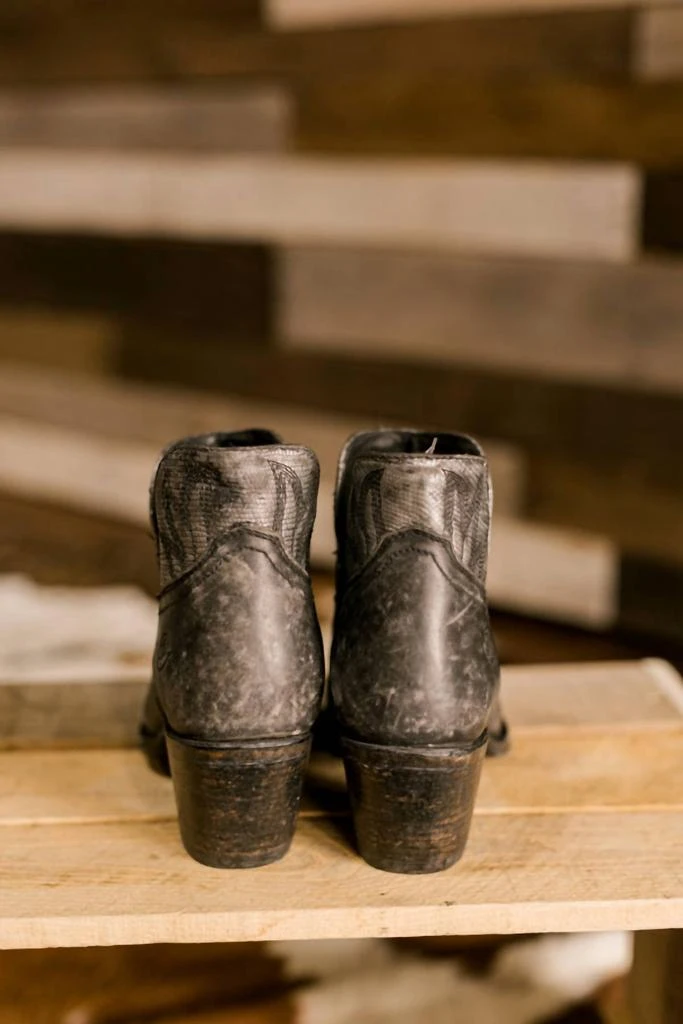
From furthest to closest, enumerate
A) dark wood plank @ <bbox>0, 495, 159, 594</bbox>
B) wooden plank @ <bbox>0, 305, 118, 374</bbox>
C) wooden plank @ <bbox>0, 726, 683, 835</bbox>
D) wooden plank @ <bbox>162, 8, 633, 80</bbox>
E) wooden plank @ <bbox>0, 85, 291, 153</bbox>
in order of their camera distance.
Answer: wooden plank @ <bbox>0, 305, 118, 374</bbox>
wooden plank @ <bbox>0, 85, 291, 153</bbox>
dark wood plank @ <bbox>0, 495, 159, 594</bbox>
wooden plank @ <bbox>162, 8, 633, 80</bbox>
wooden plank @ <bbox>0, 726, 683, 835</bbox>

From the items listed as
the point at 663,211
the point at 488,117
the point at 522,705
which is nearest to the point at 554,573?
the point at 663,211

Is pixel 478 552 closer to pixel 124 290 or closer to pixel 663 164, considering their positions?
pixel 663 164

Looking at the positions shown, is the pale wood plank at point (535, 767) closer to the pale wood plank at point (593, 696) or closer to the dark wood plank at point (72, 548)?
the pale wood plank at point (593, 696)

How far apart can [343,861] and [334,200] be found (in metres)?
1.75

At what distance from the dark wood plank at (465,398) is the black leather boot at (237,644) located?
1321 mm

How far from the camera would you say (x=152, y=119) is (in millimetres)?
2641

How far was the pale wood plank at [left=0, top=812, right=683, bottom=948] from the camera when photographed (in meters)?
0.73

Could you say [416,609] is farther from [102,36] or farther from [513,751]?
[102,36]

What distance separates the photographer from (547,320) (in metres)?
2.09

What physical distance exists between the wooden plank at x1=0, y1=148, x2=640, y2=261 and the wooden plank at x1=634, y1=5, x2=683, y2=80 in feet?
0.50

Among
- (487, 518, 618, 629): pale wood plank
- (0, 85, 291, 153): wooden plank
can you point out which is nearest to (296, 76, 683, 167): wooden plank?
(0, 85, 291, 153): wooden plank

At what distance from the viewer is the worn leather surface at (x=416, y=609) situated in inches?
29.6

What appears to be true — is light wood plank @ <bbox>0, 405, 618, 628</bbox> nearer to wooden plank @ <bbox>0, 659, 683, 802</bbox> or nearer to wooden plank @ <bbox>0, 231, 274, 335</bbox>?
wooden plank @ <bbox>0, 231, 274, 335</bbox>

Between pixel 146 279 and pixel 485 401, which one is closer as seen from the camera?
pixel 485 401
